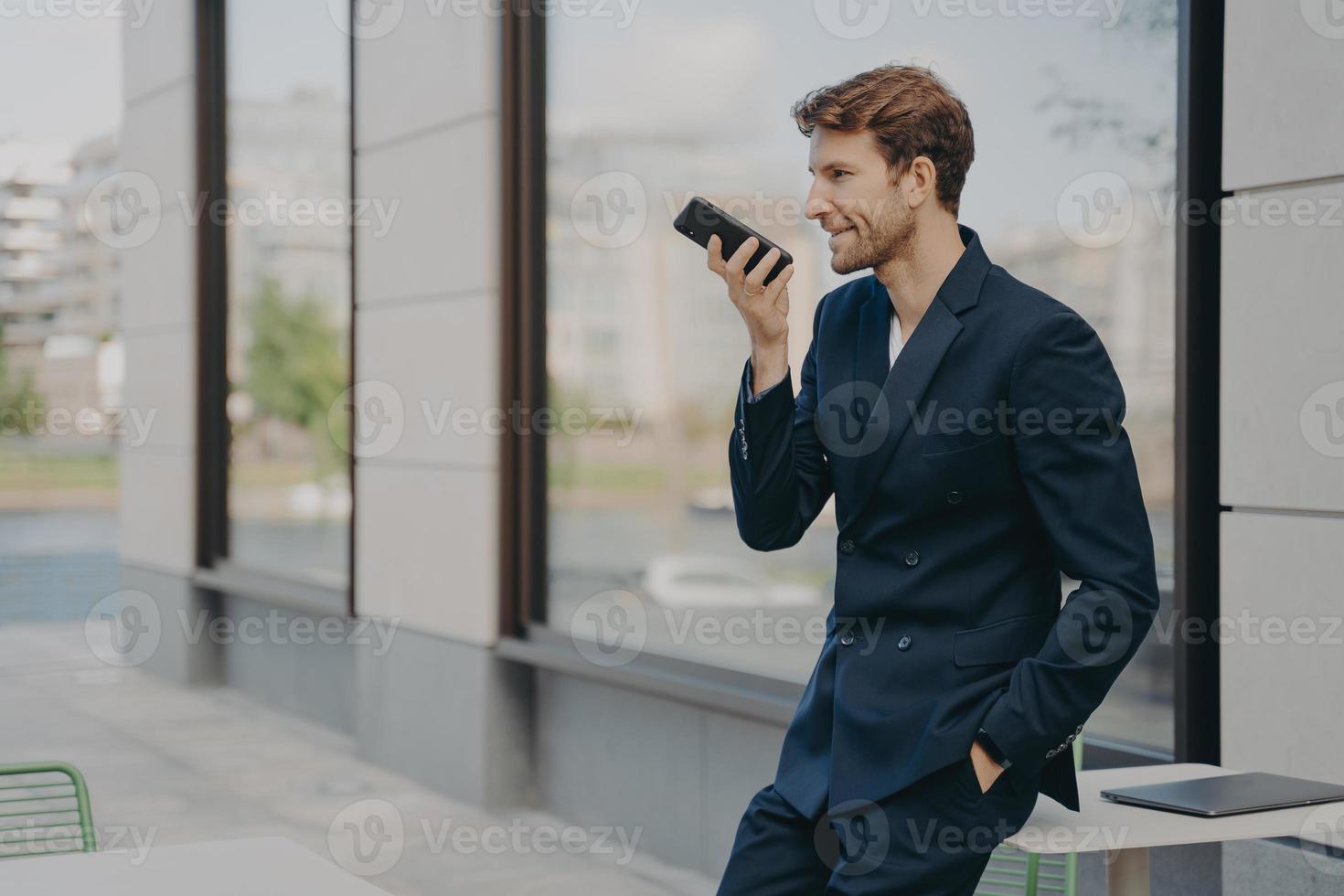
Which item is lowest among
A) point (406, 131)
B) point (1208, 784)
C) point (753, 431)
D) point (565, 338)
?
point (1208, 784)

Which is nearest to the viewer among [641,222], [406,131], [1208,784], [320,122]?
[1208,784]

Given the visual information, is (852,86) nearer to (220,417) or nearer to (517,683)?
(517,683)

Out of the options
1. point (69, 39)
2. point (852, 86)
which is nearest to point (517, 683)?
point (852, 86)

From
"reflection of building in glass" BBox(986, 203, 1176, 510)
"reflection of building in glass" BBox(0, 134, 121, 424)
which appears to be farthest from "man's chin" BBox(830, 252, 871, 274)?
"reflection of building in glass" BBox(0, 134, 121, 424)

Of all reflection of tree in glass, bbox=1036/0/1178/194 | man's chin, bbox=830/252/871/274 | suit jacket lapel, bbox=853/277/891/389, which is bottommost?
suit jacket lapel, bbox=853/277/891/389

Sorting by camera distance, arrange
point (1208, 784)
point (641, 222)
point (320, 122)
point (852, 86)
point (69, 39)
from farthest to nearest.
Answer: point (69, 39) < point (320, 122) < point (641, 222) < point (1208, 784) < point (852, 86)

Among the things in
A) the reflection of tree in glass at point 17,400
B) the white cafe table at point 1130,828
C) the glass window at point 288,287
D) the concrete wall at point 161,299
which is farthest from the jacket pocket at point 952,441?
the reflection of tree in glass at point 17,400

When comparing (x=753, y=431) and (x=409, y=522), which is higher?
(x=753, y=431)

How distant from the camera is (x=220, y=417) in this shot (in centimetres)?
860

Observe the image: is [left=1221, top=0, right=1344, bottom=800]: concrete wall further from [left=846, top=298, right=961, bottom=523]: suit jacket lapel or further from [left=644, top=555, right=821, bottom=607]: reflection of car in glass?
[left=644, top=555, right=821, bottom=607]: reflection of car in glass

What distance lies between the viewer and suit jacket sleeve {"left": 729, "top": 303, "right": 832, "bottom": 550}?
7.33 ft

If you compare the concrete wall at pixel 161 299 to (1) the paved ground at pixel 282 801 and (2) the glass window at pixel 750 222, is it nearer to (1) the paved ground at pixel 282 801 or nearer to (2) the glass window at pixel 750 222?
(1) the paved ground at pixel 282 801

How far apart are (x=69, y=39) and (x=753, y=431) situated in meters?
9.75

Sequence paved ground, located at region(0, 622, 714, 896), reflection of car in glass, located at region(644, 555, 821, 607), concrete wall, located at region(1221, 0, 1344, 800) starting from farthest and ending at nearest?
paved ground, located at region(0, 622, 714, 896) → reflection of car in glass, located at region(644, 555, 821, 607) → concrete wall, located at region(1221, 0, 1344, 800)
